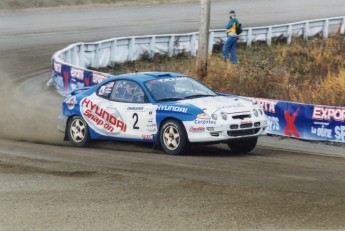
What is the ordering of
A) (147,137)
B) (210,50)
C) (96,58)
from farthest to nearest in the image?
(210,50) < (96,58) < (147,137)

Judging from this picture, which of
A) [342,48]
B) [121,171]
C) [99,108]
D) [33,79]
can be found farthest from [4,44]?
[121,171]

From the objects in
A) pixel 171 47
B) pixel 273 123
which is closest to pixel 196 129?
pixel 273 123

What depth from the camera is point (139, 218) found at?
352 inches

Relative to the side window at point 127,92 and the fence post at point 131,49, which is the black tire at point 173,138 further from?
the fence post at point 131,49

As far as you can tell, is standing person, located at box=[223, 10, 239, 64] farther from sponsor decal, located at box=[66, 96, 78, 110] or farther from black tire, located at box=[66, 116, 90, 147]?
black tire, located at box=[66, 116, 90, 147]

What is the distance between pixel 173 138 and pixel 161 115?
437 millimetres

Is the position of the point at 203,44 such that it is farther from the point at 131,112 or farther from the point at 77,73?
the point at 131,112

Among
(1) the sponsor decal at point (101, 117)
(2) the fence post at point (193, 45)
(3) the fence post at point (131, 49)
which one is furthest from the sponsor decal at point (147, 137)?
(2) the fence post at point (193, 45)

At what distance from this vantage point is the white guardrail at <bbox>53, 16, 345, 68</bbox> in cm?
2755

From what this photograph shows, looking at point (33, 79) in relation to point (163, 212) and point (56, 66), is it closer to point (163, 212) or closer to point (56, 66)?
point (56, 66)

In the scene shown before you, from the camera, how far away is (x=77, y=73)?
23.4 metres

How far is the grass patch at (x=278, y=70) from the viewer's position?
19250mm

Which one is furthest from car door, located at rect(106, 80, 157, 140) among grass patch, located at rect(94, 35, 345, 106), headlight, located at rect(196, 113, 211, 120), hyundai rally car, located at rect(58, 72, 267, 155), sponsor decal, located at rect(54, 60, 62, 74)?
sponsor decal, located at rect(54, 60, 62, 74)

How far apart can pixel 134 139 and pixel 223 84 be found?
7567 mm
